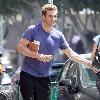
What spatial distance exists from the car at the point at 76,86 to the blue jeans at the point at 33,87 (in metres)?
0.72

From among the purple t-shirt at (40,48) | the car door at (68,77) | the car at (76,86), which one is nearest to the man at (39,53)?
the purple t-shirt at (40,48)

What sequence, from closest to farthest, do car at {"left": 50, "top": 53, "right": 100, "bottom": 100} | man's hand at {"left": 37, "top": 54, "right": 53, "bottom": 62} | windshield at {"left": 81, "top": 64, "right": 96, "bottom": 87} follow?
man's hand at {"left": 37, "top": 54, "right": 53, "bottom": 62}
car at {"left": 50, "top": 53, "right": 100, "bottom": 100}
windshield at {"left": 81, "top": 64, "right": 96, "bottom": 87}

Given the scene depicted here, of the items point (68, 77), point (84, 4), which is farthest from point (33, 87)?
point (84, 4)

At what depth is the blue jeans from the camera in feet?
25.0

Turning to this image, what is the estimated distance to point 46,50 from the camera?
770 cm

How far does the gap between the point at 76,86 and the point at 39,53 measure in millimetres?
1229

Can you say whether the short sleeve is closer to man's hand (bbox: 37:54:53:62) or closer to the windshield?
man's hand (bbox: 37:54:53:62)

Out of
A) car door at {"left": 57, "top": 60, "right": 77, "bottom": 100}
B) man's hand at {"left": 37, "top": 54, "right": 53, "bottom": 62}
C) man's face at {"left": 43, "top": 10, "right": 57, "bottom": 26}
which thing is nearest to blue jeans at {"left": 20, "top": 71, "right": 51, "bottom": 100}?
man's hand at {"left": 37, "top": 54, "right": 53, "bottom": 62}

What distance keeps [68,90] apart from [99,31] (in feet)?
63.7

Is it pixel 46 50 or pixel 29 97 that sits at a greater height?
pixel 46 50

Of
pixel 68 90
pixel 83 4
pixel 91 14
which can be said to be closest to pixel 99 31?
pixel 91 14

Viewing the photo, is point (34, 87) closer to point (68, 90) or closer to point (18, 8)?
point (68, 90)

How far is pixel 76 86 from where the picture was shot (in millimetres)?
8688

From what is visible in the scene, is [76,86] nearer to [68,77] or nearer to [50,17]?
[68,77]
